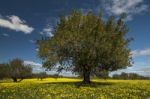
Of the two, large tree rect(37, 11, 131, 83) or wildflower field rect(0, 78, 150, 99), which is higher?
large tree rect(37, 11, 131, 83)

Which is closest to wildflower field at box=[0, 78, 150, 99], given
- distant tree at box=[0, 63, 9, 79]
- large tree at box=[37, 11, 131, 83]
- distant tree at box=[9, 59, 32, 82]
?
large tree at box=[37, 11, 131, 83]

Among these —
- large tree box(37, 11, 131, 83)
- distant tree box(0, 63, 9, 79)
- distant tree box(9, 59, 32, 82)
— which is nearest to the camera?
large tree box(37, 11, 131, 83)

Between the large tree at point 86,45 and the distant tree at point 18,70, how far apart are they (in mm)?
59404

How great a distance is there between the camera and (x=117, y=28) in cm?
5547

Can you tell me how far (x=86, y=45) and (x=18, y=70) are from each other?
6804cm

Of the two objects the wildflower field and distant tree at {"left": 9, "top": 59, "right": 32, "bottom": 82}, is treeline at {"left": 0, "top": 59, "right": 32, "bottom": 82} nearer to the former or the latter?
distant tree at {"left": 9, "top": 59, "right": 32, "bottom": 82}

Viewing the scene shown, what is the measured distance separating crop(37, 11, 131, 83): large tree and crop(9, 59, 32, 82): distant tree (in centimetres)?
5940

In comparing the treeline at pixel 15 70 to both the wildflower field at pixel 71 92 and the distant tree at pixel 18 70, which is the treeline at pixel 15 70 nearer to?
the distant tree at pixel 18 70

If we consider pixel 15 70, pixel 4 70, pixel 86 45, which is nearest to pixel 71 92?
pixel 86 45

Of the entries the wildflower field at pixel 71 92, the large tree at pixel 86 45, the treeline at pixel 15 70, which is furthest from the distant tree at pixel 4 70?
the wildflower field at pixel 71 92

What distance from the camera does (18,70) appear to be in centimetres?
11444

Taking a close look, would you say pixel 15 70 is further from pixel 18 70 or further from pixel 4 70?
pixel 4 70

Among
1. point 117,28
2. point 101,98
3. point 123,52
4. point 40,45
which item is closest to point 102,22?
point 117,28

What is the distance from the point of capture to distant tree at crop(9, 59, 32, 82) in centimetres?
11283
